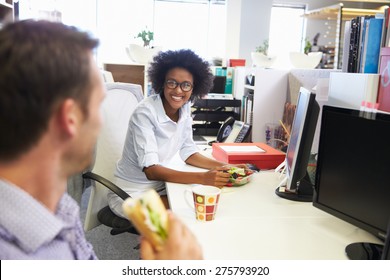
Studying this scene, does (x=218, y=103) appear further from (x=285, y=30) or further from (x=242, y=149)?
(x=285, y=30)

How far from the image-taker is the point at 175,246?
0.71 meters

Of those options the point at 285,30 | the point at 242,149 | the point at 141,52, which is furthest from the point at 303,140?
the point at 285,30

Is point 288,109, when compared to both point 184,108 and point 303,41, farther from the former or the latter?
point 303,41

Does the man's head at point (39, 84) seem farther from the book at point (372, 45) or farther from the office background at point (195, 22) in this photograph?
the office background at point (195, 22)

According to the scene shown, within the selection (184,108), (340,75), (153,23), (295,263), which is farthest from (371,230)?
(153,23)

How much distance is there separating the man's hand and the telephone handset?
1732mm

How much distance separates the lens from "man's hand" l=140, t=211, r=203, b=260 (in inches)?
28.1

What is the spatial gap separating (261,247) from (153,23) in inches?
293

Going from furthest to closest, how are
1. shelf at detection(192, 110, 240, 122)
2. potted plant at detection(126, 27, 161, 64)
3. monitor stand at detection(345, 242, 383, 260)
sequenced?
potted plant at detection(126, 27, 161, 64) → shelf at detection(192, 110, 240, 122) → monitor stand at detection(345, 242, 383, 260)

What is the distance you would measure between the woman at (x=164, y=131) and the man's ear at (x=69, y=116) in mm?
1057

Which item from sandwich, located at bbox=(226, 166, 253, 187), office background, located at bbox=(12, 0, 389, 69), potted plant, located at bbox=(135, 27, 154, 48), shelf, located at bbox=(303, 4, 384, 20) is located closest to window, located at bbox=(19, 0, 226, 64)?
office background, located at bbox=(12, 0, 389, 69)

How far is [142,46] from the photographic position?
3.71m

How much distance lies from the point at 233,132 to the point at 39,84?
6.92 ft

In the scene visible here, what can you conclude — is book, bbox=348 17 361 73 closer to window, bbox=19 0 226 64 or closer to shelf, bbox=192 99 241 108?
shelf, bbox=192 99 241 108
